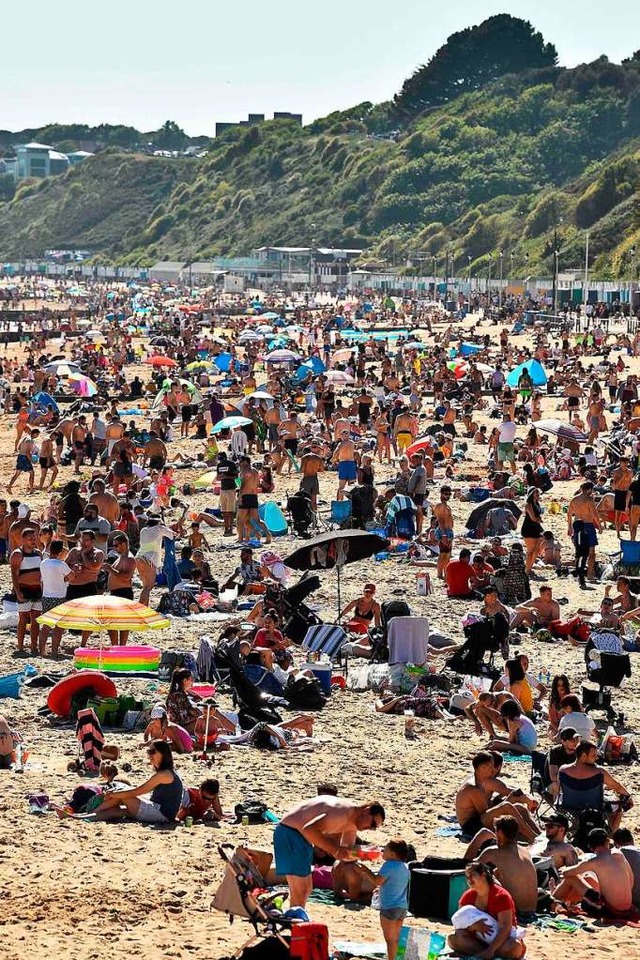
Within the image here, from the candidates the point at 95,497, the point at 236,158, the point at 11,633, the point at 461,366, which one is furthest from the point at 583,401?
the point at 236,158

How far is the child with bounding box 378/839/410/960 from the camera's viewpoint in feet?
21.5

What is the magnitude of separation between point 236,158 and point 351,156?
83.7ft

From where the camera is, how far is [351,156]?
137500 mm

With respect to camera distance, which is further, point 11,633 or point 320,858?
point 11,633

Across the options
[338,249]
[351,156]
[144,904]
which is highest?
[351,156]

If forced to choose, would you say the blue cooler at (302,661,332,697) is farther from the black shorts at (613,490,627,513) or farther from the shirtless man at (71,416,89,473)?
the shirtless man at (71,416,89,473)

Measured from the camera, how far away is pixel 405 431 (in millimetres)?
23453

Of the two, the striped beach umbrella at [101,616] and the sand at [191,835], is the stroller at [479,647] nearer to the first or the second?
the sand at [191,835]

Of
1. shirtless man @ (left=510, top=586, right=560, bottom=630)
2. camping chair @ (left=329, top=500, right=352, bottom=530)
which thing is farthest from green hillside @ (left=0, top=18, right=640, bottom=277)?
shirtless man @ (left=510, top=586, right=560, bottom=630)

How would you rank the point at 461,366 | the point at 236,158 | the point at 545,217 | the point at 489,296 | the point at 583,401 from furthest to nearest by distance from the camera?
1. the point at 236,158
2. the point at 545,217
3. the point at 489,296
4. the point at 461,366
5. the point at 583,401

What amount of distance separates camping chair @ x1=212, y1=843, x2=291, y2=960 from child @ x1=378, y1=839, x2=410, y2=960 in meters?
0.40

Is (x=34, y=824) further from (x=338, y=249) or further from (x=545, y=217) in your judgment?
(x=338, y=249)

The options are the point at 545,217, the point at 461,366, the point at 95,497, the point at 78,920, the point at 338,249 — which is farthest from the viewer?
the point at 338,249

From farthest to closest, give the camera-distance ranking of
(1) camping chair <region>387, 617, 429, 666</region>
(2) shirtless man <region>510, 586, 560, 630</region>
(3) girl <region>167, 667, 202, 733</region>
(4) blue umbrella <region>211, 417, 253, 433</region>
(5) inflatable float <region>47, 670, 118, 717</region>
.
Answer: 1. (4) blue umbrella <region>211, 417, 253, 433</region>
2. (2) shirtless man <region>510, 586, 560, 630</region>
3. (1) camping chair <region>387, 617, 429, 666</region>
4. (5) inflatable float <region>47, 670, 118, 717</region>
5. (3) girl <region>167, 667, 202, 733</region>
